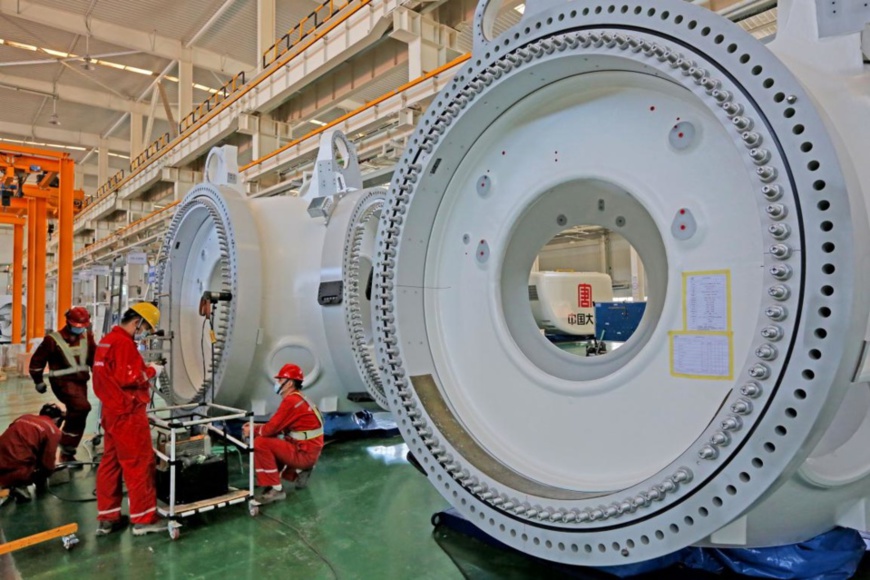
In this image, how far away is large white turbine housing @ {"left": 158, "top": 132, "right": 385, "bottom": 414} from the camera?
14.7 feet

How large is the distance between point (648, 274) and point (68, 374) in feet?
14.2

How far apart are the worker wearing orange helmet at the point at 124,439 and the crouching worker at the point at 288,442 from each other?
606 mm

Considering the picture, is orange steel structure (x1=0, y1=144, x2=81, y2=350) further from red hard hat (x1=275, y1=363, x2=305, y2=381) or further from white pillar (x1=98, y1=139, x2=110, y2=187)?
white pillar (x1=98, y1=139, x2=110, y2=187)

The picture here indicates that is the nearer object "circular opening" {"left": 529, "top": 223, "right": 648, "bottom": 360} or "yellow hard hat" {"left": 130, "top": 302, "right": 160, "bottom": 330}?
"yellow hard hat" {"left": 130, "top": 302, "right": 160, "bottom": 330}

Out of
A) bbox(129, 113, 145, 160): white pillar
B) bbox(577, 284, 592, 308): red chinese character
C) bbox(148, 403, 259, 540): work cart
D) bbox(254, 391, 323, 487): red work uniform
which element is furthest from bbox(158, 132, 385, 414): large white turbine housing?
bbox(129, 113, 145, 160): white pillar

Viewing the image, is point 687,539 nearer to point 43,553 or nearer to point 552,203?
point 552,203

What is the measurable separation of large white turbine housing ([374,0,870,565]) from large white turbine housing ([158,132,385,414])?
7.24ft

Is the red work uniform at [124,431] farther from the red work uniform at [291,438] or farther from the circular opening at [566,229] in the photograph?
the circular opening at [566,229]

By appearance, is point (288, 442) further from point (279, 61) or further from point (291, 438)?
point (279, 61)

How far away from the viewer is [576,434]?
1.99 meters

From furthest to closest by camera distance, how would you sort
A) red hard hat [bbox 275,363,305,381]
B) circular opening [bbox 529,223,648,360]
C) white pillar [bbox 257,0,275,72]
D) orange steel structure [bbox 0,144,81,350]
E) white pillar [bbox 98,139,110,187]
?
white pillar [bbox 98,139,110,187] → white pillar [bbox 257,0,275,72] → circular opening [bbox 529,223,648,360] → orange steel structure [bbox 0,144,81,350] → red hard hat [bbox 275,363,305,381]

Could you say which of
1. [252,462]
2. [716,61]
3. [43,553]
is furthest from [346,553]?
[716,61]

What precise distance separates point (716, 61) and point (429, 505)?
2704mm

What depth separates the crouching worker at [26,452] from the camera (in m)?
3.49
